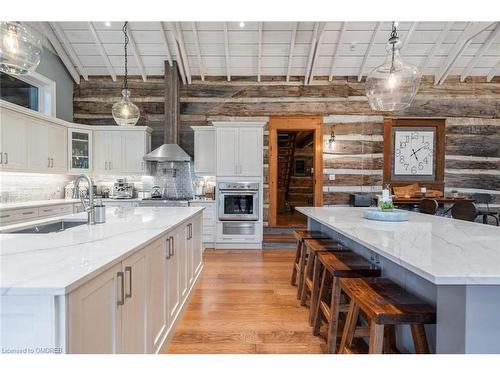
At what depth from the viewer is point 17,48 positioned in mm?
2092

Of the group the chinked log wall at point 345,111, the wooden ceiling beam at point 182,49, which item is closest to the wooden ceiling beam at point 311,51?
the chinked log wall at point 345,111

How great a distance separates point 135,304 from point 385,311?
4.29ft

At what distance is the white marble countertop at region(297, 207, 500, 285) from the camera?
3.80 feet

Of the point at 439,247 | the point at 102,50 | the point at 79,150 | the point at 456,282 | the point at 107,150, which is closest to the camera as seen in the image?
the point at 456,282

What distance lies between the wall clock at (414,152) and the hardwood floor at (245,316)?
3560 millimetres

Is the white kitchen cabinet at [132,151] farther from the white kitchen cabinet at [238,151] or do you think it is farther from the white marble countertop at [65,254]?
the white marble countertop at [65,254]

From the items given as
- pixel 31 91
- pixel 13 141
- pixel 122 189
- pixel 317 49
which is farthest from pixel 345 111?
pixel 31 91

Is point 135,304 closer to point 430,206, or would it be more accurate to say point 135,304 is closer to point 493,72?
point 430,206

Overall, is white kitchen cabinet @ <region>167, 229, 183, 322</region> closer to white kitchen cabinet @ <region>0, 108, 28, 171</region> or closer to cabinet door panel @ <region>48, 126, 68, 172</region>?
white kitchen cabinet @ <region>0, 108, 28, 171</region>

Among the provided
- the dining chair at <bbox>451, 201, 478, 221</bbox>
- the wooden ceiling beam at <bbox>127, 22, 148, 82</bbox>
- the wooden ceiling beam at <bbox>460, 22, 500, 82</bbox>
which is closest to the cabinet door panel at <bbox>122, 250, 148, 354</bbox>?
the dining chair at <bbox>451, 201, 478, 221</bbox>

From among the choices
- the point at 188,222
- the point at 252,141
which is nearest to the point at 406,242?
the point at 188,222

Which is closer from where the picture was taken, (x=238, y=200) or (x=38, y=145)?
(x=38, y=145)

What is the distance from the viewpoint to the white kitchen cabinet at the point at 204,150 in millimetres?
5973
